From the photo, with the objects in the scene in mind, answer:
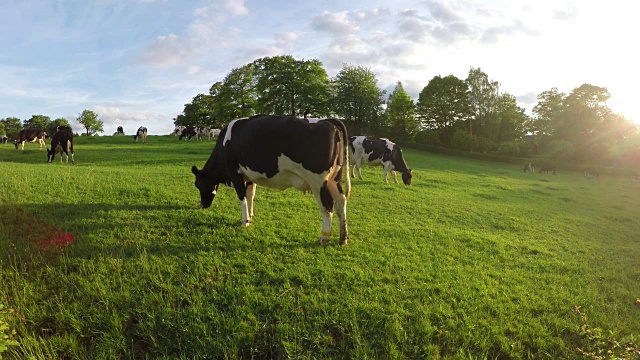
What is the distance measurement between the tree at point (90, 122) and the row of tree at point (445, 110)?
39.0 meters

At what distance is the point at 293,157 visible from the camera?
6238 millimetres

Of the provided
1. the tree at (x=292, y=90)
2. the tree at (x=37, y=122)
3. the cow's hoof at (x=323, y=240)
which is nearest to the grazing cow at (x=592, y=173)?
the tree at (x=292, y=90)

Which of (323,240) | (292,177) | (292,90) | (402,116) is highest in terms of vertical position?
(292,90)

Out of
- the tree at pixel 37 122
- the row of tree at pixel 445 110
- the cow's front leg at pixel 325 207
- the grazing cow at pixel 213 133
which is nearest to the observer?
the cow's front leg at pixel 325 207

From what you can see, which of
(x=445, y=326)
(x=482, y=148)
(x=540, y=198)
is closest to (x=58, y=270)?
(x=445, y=326)

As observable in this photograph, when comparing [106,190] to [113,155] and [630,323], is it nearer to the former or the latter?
[630,323]

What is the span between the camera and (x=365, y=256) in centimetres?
597

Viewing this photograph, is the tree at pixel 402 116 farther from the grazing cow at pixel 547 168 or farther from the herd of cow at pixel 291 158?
the herd of cow at pixel 291 158

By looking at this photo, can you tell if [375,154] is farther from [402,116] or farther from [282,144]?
[402,116]

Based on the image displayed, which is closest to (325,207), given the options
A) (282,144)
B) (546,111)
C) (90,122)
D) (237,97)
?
(282,144)

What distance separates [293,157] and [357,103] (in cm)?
5094

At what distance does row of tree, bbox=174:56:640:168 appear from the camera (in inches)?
1827

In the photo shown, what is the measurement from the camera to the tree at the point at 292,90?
4862 centimetres

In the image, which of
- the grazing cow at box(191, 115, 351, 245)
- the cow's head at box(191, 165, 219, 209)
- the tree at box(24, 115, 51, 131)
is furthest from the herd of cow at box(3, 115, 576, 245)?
the tree at box(24, 115, 51, 131)
